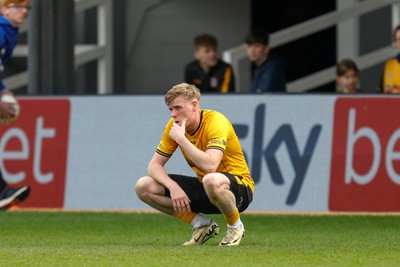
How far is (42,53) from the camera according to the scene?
1656 centimetres

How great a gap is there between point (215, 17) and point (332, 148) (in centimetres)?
757

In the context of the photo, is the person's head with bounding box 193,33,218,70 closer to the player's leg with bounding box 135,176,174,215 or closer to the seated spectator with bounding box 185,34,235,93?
the seated spectator with bounding box 185,34,235,93

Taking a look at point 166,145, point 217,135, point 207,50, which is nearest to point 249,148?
point 207,50

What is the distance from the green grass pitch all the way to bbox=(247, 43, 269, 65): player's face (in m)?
2.06

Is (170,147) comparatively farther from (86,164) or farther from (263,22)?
(263,22)

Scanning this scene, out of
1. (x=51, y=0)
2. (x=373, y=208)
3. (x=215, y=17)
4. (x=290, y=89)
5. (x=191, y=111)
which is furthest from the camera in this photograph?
(x=215, y=17)

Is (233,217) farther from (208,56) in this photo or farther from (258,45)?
(208,56)

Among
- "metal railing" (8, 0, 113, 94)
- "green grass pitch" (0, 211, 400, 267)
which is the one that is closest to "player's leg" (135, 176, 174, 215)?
"green grass pitch" (0, 211, 400, 267)

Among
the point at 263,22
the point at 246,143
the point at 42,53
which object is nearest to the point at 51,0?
the point at 42,53

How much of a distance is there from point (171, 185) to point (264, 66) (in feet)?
17.2

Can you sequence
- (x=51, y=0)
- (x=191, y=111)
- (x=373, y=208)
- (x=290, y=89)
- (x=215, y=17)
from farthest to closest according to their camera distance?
(x=215, y=17)
(x=290, y=89)
(x=51, y=0)
(x=373, y=208)
(x=191, y=111)

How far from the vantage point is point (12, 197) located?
12.9m

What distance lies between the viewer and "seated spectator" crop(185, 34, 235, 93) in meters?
15.6

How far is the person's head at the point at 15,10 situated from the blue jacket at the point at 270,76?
389cm
